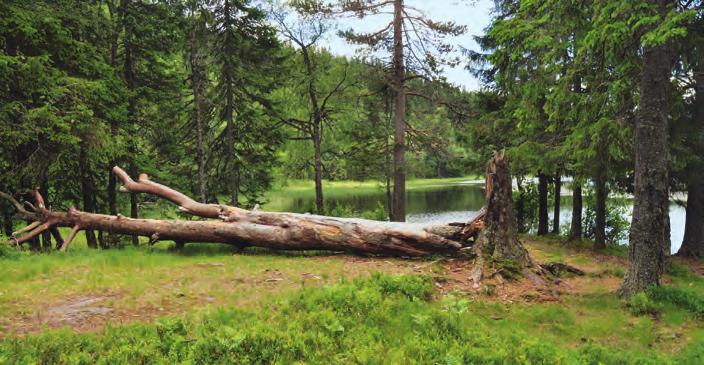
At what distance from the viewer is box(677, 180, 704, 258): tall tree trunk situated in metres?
13.1

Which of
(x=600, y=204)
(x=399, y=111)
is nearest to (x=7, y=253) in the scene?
(x=399, y=111)

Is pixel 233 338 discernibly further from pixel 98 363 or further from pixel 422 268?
pixel 422 268

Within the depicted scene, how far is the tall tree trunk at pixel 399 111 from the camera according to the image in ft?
54.5

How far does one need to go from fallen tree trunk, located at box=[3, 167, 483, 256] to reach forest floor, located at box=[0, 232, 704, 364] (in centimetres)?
42

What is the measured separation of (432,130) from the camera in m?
18.9

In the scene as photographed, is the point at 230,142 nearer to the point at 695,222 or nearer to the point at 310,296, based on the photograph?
the point at 310,296

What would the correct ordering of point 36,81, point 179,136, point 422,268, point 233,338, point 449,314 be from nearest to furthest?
point 233,338 → point 449,314 → point 422,268 → point 36,81 → point 179,136

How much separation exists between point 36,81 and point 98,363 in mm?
9307

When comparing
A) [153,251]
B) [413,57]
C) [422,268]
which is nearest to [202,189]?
[153,251]

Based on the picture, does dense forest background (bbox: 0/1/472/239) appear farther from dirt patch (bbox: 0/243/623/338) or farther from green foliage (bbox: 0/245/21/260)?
dirt patch (bbox: 0/243/623/338)

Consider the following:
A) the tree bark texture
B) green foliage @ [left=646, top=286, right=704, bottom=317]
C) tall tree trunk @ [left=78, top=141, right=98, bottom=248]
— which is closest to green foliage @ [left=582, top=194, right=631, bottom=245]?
the tree bark texture

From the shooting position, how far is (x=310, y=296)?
6938mm

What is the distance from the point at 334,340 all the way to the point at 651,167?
22.3 feet

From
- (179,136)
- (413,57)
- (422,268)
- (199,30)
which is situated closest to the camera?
(422,268)
